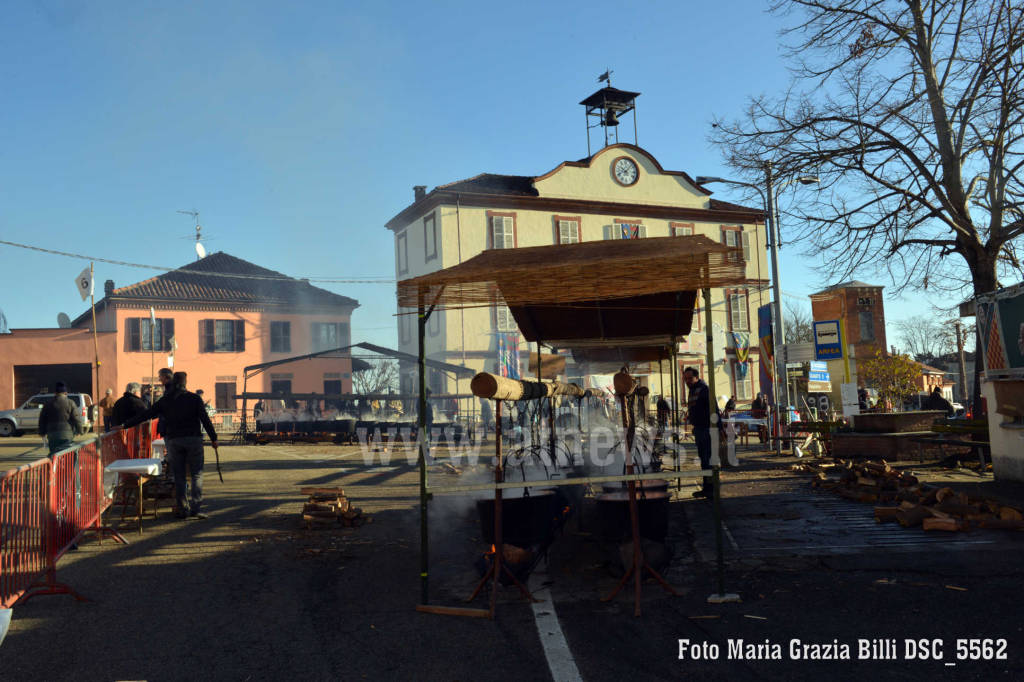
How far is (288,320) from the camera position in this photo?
4609cm

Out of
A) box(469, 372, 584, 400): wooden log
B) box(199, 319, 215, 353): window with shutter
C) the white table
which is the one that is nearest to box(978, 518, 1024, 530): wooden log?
box(469, 372, 584, 400): wooden log

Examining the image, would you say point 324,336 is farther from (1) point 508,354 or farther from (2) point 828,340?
(2) point 828,340

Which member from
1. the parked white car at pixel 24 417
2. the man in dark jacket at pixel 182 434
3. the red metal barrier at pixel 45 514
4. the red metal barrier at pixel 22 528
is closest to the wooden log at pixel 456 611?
the red metal barrier at pixel 45 514

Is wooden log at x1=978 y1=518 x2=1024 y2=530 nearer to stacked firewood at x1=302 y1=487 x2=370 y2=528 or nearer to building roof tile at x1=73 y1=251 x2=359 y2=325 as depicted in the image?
stacked firewood at x1=302 y1=487 x2=370 y2=528

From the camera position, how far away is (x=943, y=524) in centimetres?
775

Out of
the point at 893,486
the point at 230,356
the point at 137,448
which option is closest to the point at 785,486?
the point at 893,486

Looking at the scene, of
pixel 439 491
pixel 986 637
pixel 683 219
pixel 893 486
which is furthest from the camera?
pixel 683 219

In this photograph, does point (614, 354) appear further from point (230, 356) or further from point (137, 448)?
point (230, 356)

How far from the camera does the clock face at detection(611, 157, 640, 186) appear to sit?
38031 mm

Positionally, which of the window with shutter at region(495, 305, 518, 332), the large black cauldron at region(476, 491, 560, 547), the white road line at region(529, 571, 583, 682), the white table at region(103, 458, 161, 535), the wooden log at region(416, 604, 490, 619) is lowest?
the white road line at region(529, 571, 583, 682)

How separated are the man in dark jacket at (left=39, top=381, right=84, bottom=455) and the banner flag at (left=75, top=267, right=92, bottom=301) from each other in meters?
15.6

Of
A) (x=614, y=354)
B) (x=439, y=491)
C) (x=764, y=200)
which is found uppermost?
(x=764, y=200)

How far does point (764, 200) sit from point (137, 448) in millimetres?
15591

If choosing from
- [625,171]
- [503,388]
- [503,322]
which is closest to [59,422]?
[503,388]
